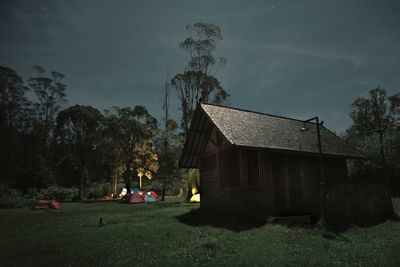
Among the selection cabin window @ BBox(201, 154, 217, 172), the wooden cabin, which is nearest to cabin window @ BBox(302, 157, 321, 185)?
the wooden cabin

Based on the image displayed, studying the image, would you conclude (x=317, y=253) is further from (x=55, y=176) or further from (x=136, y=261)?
(x=55, y=176)

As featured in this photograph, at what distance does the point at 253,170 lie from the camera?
16.0 meters

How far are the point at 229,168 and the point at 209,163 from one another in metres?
2.53

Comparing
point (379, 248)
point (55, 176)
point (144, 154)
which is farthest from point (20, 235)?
point (55, 176)

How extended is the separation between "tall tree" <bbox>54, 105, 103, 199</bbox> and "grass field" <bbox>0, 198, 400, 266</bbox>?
2968 cm

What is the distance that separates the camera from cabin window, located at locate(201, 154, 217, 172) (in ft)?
61.6

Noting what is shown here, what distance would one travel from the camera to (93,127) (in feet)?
142

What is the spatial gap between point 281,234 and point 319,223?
2.78 m

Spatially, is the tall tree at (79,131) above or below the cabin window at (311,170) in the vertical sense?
above

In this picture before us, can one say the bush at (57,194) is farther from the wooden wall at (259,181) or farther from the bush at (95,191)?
the wooden wall at (259,181)

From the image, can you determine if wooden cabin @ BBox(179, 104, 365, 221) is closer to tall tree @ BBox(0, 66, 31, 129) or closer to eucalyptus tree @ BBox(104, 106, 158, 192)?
eucalyptus tree @ BBox(104, 106, 158, 192)

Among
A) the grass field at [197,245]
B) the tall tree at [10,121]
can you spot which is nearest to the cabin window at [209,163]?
the grass field at [197,245]

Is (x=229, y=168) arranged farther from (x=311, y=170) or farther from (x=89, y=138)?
(x=89, y=138)

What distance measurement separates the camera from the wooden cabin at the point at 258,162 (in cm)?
1523
